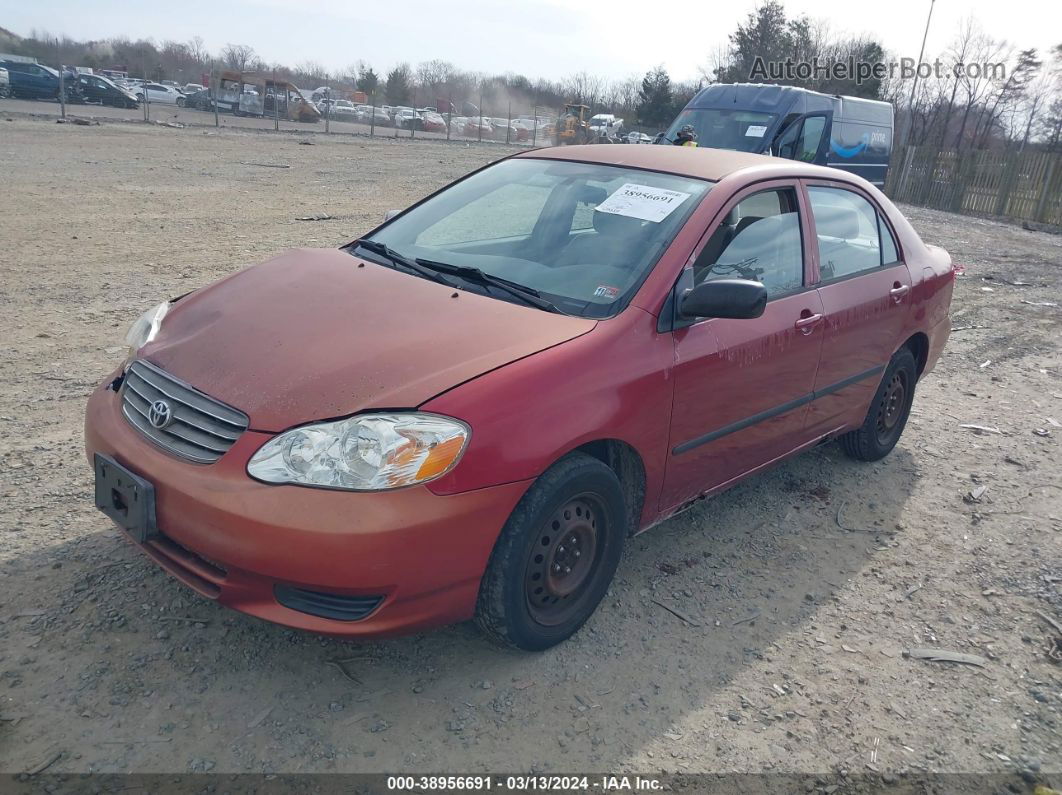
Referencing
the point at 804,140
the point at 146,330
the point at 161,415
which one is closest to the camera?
the point at 161,415

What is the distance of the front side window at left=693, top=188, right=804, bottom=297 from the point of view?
136 inches

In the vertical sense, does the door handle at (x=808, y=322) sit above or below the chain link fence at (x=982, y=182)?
below

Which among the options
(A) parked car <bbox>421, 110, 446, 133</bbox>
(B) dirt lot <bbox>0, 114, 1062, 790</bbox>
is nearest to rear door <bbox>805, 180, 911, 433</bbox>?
(B) dirt lot <bbox>0, 114, 1062, 790</bbox>

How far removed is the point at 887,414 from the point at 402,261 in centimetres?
313

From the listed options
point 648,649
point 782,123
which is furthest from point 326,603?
point 782,123

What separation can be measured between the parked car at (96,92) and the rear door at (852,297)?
35086 mm

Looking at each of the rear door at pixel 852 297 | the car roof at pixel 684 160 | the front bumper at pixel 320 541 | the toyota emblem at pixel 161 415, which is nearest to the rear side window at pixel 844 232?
the rear door at pixel 852 297

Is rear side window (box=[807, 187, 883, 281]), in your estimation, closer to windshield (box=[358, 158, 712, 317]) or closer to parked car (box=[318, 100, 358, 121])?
windshield (box=[358, 158, 712, 317])

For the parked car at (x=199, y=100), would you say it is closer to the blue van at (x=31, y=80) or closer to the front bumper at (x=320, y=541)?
the blue van at (x=31, y=80)

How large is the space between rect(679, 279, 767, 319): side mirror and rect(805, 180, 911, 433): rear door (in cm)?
103

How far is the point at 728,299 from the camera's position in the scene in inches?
119

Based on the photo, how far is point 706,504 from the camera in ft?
14.2

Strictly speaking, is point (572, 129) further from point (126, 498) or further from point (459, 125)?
point (126, 498)

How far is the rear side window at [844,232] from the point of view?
161 inches
